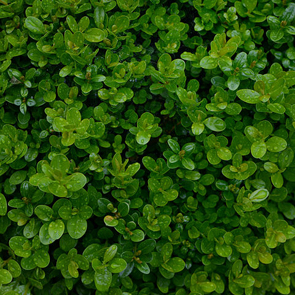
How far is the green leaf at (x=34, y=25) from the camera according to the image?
151 centimetres

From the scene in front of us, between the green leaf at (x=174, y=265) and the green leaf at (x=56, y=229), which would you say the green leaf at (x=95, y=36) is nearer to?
the green leaf at (x=56, y=229)

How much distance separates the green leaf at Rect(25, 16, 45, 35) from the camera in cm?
151

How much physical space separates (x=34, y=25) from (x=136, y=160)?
876 millimetres

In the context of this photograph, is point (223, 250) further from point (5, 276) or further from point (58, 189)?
point (5, 276)

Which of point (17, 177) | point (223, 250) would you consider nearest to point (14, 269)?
point (17, 177)

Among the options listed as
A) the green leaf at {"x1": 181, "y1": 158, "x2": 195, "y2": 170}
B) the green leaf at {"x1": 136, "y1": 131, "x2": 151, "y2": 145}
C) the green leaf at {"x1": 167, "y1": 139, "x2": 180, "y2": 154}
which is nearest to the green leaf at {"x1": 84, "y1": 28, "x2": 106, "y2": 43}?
the green leaf at {"x1": 136, "y1": 131, "x2": 151, "y2": 145}

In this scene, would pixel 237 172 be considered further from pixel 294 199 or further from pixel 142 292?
pixel 142 292

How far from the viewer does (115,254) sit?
133cm

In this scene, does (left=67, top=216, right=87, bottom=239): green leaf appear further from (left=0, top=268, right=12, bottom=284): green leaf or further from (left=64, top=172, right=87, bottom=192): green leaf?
(left=0, top=268, right=12, bottom=284): green leaf

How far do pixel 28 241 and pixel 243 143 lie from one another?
1.14 m

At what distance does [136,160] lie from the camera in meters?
1.64

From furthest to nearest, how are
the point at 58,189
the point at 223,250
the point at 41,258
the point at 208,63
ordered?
the point at 208,63
the point at 223,250
the point at 41,258
the point at 58,189

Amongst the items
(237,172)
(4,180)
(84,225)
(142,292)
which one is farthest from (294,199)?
(4,180)

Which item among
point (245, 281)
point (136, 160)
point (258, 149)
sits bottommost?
point (245, 281)
